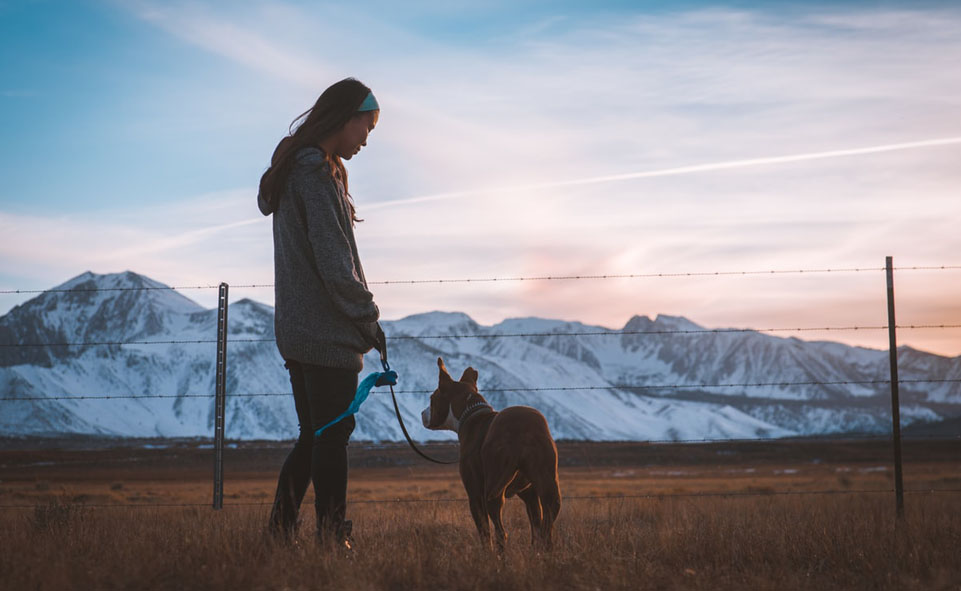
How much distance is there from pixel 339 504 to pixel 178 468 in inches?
3478

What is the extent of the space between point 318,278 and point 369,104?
1.06m

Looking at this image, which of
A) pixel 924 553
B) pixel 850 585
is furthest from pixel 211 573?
pixel 924 553

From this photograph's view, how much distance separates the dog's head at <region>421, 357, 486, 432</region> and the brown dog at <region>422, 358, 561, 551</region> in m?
0.59

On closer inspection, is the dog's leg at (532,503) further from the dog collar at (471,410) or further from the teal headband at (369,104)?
the teal headband at (369,104)

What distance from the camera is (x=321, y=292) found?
5.02m

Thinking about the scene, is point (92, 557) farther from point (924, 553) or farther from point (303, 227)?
point (924, 553)

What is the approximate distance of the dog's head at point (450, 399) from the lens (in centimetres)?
736

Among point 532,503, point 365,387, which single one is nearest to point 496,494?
point 532,503

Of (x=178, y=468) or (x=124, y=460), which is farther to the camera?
(x=124, y=460)

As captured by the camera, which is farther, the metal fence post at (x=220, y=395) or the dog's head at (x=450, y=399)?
the metal fence post at (x=220, y=395)

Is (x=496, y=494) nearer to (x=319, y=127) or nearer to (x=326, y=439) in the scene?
(x=326, y=439)

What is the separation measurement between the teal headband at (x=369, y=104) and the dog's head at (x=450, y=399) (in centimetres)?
270

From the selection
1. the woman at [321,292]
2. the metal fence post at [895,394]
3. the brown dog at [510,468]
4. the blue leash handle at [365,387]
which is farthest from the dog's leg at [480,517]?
the metal fence post at [895,394]

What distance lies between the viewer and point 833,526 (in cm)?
679
